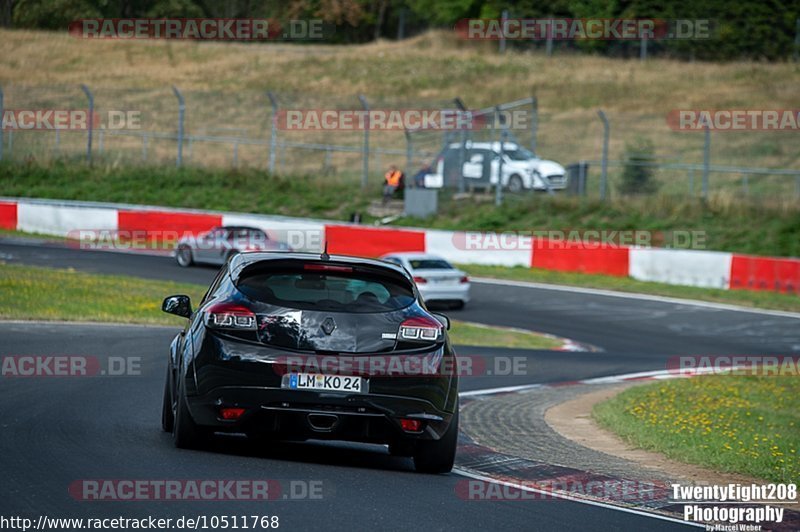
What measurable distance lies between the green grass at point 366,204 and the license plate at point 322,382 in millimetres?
26918

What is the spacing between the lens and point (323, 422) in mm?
8141

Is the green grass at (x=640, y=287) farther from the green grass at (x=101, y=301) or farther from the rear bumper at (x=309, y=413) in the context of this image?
the rear bumper at (x=309, y=413)

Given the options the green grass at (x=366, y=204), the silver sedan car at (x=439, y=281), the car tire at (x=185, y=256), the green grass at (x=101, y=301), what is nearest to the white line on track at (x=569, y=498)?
the green grass at (x=101, y=301)

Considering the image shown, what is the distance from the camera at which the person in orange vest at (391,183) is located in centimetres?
3938

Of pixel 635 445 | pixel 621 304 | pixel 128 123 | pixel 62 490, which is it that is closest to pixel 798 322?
pixel 621 304

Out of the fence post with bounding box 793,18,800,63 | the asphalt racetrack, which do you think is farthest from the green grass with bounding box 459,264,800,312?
the fence post with bounding box 793,18,800,63

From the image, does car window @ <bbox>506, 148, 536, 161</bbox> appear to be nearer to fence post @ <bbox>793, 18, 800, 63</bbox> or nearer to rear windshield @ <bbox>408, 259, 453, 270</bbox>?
rear windshield @ <bbox>408, 259, 453, 270</bbox>

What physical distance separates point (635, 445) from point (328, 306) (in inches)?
169

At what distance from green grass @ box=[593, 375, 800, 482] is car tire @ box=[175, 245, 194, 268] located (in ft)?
52.4

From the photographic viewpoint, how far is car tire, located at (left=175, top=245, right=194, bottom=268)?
31.2 metres

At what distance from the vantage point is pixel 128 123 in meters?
49.4

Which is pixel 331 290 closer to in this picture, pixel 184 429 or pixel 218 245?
pixel 184 429

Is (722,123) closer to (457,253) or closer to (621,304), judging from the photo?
(457,253)

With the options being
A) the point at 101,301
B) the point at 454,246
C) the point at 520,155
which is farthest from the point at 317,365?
the point at 520,155
